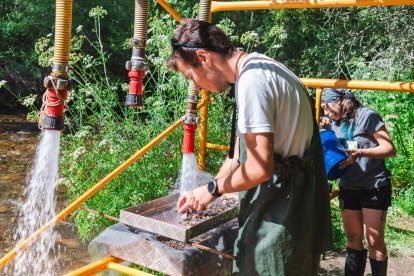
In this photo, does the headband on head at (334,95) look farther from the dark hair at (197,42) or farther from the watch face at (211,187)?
the watch face at (211,187)

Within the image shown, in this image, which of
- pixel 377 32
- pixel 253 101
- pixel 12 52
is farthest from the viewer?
pixel 12 52

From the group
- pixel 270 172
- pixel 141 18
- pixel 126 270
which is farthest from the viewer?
pixel 141 18

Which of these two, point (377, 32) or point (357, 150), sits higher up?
point (377, 32)

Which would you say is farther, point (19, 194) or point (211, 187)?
point (19, 194)

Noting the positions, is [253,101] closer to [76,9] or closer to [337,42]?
[337,42]

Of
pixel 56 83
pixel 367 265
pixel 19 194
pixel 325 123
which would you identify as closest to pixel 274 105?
pixel 56 83

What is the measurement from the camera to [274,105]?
72.7 inches

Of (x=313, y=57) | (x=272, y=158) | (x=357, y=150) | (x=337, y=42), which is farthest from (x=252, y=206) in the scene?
(x=313, y=57)

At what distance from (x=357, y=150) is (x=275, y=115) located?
5.85 feet

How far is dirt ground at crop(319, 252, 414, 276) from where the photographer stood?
14.0ft

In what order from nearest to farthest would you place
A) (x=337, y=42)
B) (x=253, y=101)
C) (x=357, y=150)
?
1. (x=253, y=101)
2. (x=357, y=150)
3. (x=337, y=42)

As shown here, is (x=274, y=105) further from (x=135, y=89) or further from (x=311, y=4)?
(x=311, y=4)

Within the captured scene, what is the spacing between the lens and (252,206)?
2.04 m

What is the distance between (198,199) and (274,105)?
50 cm
